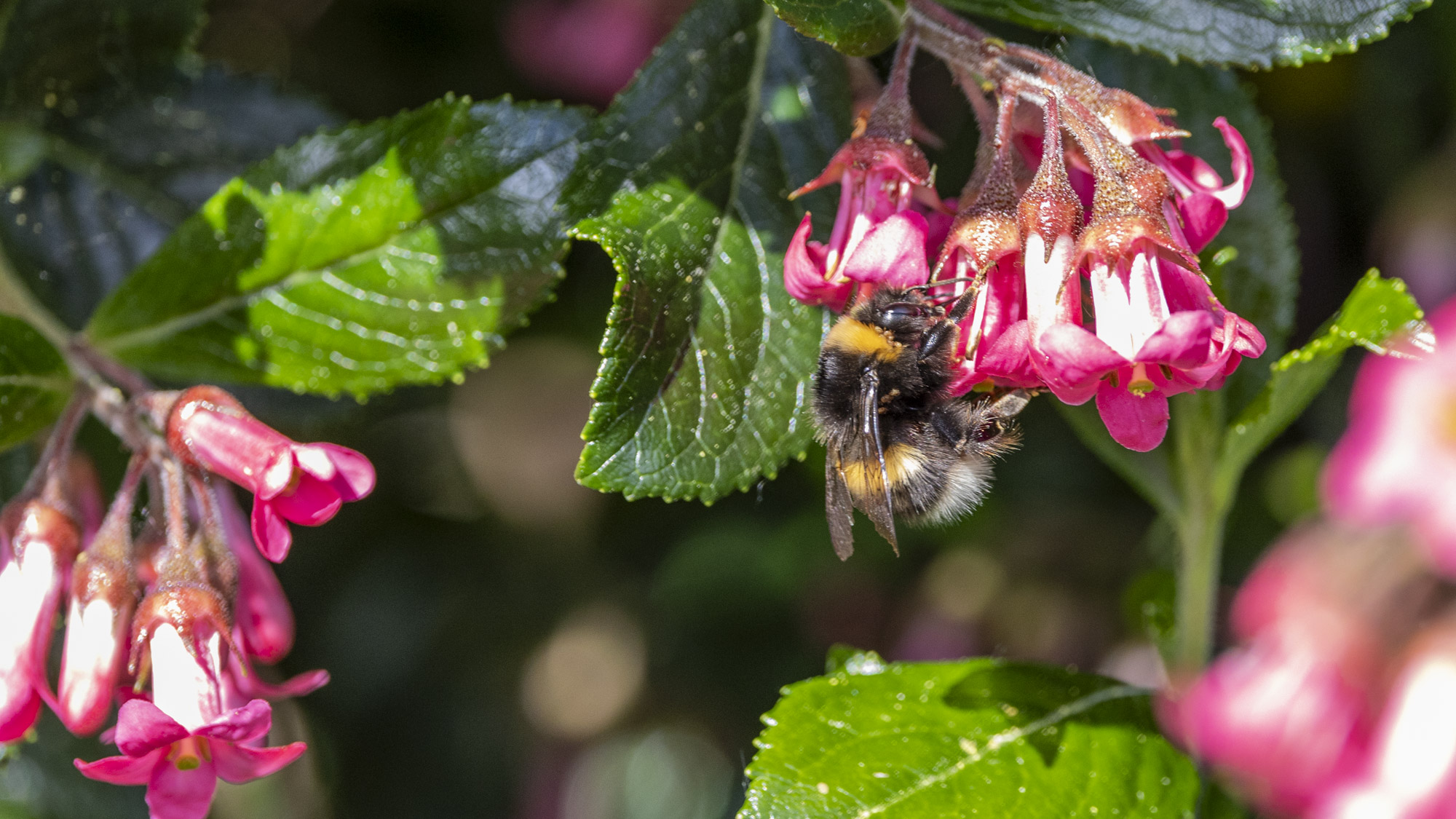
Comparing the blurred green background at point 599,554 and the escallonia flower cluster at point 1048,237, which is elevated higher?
the escallonia flower cluster at point 1048,237

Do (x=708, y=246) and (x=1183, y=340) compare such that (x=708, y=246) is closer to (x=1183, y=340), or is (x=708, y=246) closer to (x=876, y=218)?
(x=876, y=218)

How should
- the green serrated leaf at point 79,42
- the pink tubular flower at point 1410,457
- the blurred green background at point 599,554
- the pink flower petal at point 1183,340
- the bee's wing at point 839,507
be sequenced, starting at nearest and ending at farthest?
the pink tubular flower at point 1410,457, the pink flower petal at point 1183,340, the bee's wing at point 839,507, the green serrated leaf at point 79,42, the blurred green background at point 599,554

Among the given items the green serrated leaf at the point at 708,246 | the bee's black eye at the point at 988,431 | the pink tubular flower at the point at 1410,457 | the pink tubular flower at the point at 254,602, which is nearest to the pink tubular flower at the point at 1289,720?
the pink tubular flower at the point at 1410,457

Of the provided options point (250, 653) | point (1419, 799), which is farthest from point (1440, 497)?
point (250, 653)

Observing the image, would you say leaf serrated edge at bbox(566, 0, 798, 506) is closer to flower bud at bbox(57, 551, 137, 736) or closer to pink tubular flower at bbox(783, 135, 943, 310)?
pink tubular flower at bbox(783, 135, 943, 310)

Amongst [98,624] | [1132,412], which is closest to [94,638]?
[98,624]

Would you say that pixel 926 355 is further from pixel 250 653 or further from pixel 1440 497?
pixel 250 653

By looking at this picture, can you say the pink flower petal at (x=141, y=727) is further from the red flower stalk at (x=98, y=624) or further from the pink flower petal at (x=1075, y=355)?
the pink flower petal at (x=1075, y=355)

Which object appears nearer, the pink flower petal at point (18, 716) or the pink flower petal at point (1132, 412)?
the pink flower petal at point (1132, 412)
